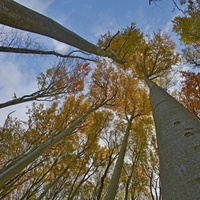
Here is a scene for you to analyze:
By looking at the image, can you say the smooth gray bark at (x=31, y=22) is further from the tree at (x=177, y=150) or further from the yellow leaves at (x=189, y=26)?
the yellow leaves at (x=189, y=26)

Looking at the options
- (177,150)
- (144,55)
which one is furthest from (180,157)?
(144,55)

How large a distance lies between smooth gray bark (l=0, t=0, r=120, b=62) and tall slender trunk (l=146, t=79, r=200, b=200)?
164 cm

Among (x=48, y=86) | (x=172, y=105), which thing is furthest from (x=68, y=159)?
(x=172, y=105)

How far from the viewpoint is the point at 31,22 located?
71.9 inches

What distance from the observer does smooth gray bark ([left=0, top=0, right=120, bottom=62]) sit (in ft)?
5.13

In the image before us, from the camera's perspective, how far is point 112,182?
517 centimetres

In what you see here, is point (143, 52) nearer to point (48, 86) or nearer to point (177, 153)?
point (48, 86)

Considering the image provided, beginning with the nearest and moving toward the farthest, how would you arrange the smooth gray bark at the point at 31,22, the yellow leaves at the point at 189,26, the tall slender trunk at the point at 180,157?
the tall slender trunk at the point at 180,157
the smooth gray bark at the point at 31,22
the yellow leaves at the point at 189,26

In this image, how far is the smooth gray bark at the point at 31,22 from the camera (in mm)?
1562

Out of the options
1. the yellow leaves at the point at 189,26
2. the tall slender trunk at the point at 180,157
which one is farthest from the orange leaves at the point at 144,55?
the tall slender trunk at the point at 180,157

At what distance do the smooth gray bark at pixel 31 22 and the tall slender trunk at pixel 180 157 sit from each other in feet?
5.39

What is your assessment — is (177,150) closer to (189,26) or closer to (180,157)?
(180,157)

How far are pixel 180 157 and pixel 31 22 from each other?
181 centimetres

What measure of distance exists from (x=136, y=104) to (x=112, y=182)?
5213mm
